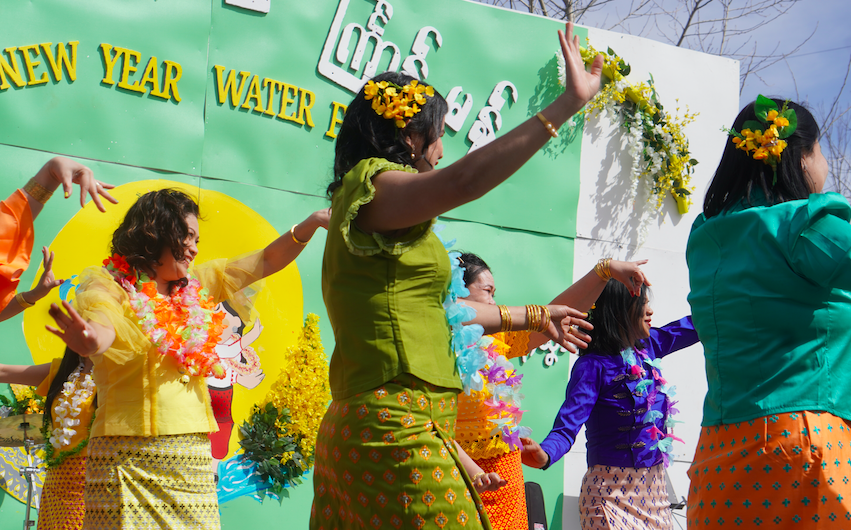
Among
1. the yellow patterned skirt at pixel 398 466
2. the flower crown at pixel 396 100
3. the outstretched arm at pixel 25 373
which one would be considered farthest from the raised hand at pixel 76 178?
the yellow patterned skirt at pixel 398 466

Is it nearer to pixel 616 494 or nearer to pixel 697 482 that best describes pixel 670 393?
pixel 616 494

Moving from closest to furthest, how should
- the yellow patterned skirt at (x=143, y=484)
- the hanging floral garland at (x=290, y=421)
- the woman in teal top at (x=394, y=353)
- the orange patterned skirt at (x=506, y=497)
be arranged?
the woman in teal top at (x=394, y=353)
the yellow patterned skirt at (x=143, y=484)
the orange patterned skirt at (x=506, y=497)
the hanging floral garland at (x=290, y=421)

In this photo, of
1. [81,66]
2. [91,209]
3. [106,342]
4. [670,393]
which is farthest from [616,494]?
[81,66]

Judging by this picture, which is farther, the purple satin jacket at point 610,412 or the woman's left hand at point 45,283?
the purple satin jacket at point 610,412

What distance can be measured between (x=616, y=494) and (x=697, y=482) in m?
1.50

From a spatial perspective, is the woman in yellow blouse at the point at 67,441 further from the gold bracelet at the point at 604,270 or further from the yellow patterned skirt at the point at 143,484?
the gold bracelet at the point at 604,270

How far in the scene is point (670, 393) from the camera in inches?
153

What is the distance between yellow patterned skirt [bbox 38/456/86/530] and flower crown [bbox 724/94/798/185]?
2.93 meters

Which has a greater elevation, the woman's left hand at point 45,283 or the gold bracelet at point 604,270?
the woman's left hand at point 45,283

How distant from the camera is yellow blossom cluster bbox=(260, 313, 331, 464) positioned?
4707 millimetres

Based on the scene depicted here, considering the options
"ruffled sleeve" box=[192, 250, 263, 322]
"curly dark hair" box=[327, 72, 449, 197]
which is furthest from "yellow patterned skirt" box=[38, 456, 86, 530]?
"curly dark hair" box=[327, 72, 449, 197]

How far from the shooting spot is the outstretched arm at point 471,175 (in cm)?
154

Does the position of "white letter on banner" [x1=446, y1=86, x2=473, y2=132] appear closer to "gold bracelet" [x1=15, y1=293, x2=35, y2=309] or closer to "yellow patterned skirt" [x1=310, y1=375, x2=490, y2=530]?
"gold bracelet" [x1=15, y1=293, x2=35, y2=309]

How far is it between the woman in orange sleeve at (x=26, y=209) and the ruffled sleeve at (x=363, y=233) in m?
1.16
